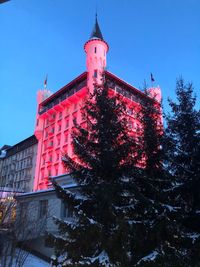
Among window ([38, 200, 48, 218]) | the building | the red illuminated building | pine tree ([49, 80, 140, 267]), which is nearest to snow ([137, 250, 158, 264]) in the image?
pine tree ([49, 80, 140, 267])

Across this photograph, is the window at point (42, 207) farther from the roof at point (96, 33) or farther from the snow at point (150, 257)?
the roof at point (96, 33)

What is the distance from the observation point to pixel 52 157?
49750 mm

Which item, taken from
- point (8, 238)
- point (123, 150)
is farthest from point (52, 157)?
point (123, 150)

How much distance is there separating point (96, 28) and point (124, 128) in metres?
41.1

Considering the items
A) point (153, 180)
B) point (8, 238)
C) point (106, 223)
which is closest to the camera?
point (106, 223)

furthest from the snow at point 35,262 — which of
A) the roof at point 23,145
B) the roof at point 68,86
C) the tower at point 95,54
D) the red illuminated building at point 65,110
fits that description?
the roof at point 23,145

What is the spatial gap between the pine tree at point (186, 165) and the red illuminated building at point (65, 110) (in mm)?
28962

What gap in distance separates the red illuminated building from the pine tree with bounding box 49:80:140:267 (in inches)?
1164

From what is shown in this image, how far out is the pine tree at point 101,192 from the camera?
10570mm

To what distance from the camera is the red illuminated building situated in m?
46.1

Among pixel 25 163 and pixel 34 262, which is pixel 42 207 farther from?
A: pixel 25 163

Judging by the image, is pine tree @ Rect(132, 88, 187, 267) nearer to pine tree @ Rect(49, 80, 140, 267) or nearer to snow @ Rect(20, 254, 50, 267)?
pine tree @ Rect(49, 80, 140, 267)

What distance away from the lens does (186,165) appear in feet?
43.4

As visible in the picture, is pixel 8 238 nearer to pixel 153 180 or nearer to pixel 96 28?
pixel 153 180
